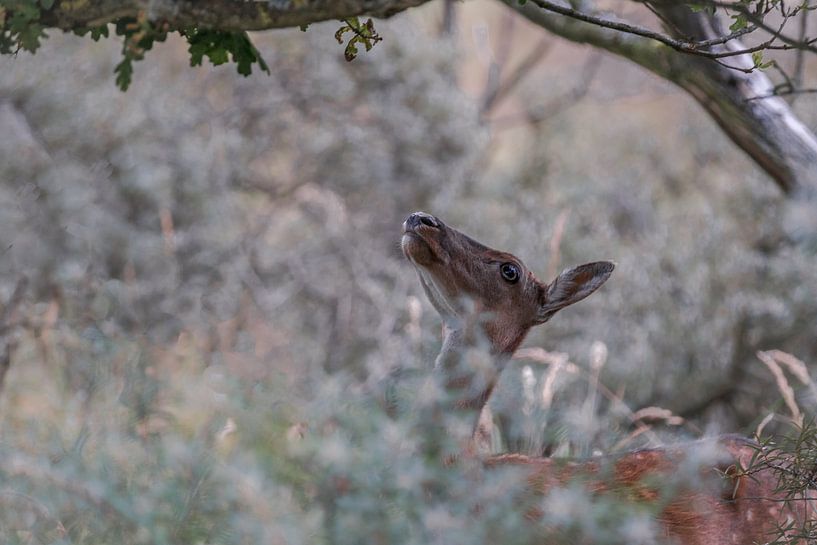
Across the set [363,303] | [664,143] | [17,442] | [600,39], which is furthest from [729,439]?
[664,143]

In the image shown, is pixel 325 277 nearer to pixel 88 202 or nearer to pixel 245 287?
pixel 245 287

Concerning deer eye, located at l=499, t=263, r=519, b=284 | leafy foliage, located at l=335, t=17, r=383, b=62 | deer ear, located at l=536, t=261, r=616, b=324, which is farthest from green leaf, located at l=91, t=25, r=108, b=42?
deer ear, located at l=536, t=261, r=616, b=324

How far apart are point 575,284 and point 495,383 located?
0.63 m

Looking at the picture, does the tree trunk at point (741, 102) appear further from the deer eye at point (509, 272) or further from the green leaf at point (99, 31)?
the green leaf at point (99, 31)

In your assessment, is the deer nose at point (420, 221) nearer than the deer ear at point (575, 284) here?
Yes

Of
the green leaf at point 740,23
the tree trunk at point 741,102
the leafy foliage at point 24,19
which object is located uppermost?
the leafy foliage at point 24,19

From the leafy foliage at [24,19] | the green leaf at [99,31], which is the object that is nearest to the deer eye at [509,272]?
the green leaf at [99,31]

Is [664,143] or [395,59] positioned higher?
[395,59]

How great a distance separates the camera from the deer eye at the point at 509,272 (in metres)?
4.87

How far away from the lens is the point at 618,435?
5570 mm

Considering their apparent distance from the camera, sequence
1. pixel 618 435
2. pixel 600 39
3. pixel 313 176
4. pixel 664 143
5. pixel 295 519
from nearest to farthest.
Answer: pixel 295 519, pixel 600 39, pixel 618 435, pixel 313 176, pixel 664 143

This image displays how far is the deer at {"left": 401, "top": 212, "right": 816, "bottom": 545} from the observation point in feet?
13.6

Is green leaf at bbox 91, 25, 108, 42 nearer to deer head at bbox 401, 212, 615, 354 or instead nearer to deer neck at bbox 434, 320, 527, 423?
deer head at bbox 401, 212, 615, 354

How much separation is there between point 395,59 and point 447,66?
561 millimetres
